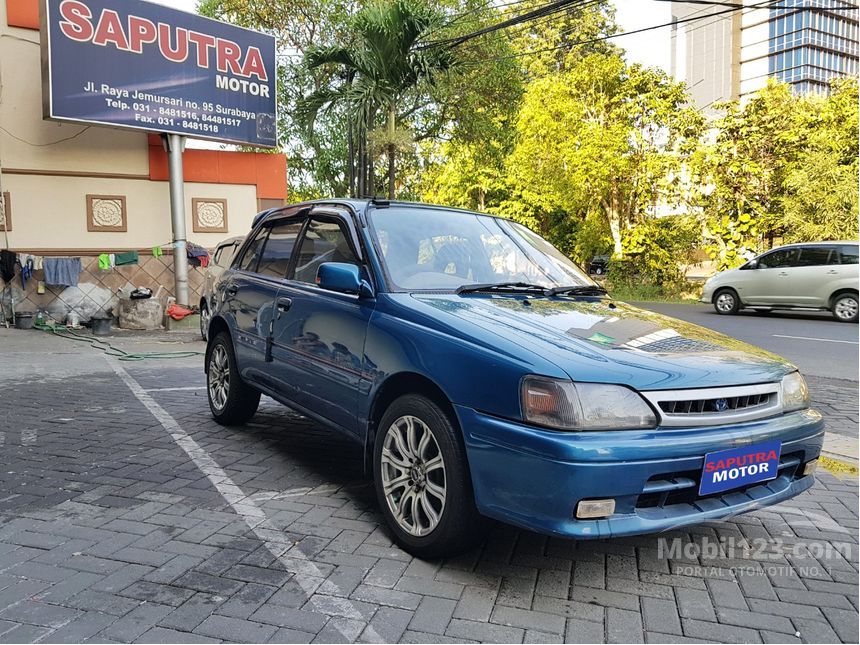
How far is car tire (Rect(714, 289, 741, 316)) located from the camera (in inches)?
675

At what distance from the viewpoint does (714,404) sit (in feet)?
9.21

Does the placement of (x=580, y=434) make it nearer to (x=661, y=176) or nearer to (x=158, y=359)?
(x=158, y=359)

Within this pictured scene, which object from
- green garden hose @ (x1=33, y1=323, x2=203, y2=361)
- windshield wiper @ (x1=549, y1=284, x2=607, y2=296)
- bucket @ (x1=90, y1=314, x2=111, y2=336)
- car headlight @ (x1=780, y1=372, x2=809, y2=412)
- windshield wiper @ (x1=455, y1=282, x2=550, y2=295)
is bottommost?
green garden hose @ (x1=33, y1=323, x2=203, y2=361)

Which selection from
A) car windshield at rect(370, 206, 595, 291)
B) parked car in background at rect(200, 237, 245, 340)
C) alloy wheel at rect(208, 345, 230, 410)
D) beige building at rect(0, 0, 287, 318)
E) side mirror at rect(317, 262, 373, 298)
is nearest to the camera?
side mirror at rect(317, 262, 373, 298)

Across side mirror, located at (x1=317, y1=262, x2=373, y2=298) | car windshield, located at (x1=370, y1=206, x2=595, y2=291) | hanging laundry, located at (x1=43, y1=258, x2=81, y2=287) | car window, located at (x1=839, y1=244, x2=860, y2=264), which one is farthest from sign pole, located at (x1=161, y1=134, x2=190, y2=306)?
car window, located at (x1=839, y1=244, x2=860, y2=264)

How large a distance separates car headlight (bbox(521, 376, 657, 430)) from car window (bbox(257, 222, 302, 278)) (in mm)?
2559

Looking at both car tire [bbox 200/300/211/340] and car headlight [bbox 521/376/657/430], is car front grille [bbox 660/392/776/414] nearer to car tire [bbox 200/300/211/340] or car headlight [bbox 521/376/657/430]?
car headlight [bbox 521/376/657/430]

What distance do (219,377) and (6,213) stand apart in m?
10.6

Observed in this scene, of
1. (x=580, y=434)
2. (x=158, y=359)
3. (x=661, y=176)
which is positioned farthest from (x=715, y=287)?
(x=580, y=434)

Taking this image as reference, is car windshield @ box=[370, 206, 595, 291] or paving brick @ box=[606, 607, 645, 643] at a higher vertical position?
car windshield @ box=[370, 206, 595, 291]

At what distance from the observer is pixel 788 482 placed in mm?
3082

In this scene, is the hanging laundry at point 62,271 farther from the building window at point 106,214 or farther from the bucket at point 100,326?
the bucket at point 100,326

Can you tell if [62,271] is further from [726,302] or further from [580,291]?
[726,302]

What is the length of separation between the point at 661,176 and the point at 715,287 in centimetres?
778
